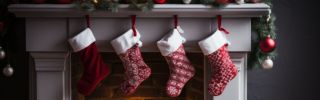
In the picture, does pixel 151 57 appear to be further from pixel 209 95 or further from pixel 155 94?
pixel 209 95

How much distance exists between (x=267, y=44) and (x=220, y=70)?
317 mm

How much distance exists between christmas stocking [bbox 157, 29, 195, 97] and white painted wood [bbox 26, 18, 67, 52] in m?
0.59

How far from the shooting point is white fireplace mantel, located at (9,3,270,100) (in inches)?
110

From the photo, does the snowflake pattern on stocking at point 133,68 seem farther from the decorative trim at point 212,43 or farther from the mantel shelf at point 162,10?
the decorative trim at point 212,43

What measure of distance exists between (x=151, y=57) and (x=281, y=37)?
87cm

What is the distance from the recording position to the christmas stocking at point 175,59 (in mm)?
2812

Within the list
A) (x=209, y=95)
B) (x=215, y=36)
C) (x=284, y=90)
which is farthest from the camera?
(x=284, y=90)

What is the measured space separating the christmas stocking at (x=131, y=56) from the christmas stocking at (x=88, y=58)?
130 mm

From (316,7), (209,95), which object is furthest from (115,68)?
(316,7)

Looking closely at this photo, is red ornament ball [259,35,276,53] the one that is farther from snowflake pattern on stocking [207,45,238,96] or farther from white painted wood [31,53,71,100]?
white painted wood [31,53,71,100]

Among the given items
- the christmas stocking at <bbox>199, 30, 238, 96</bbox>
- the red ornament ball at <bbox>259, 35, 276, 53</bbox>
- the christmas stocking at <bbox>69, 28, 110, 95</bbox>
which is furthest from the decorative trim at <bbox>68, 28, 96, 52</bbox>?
the red ornament ball at <bbox>259, 35, 276, 53</bbox>

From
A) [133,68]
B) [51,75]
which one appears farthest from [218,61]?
[51,75]

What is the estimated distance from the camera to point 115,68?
10.9 ft

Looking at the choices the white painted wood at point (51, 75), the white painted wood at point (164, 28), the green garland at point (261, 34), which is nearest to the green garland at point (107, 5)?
the white painted wood at point (164, 28)
